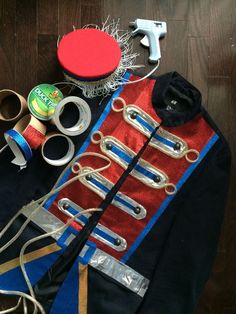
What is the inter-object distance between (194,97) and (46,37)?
393 mm

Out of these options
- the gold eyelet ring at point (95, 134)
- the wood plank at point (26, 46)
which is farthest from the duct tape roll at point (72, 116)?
the wood plank at point (26, 46)

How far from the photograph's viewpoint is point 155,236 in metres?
0.90

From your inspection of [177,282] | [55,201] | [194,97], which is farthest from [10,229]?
[194,97]

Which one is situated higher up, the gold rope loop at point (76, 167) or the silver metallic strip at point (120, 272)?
the gold rope loop at point (76, 167)

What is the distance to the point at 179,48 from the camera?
98 cm

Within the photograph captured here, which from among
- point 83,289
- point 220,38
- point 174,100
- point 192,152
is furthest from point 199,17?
point 83,289

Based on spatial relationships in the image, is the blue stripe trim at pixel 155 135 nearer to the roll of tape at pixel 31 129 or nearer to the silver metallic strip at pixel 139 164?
the silver metallic strip at pixel 139 164

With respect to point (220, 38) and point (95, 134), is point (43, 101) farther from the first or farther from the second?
point (220, 38)

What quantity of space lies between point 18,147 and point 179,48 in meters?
0.47

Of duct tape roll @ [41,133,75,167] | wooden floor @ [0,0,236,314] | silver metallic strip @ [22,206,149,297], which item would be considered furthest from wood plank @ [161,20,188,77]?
silver metallic strip @ [22,206,149,297]

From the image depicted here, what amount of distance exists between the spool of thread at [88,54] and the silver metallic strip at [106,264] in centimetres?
33

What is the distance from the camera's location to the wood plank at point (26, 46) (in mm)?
941

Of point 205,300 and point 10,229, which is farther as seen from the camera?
point 205,300

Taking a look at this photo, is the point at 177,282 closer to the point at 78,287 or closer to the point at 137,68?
the point at 78,287
